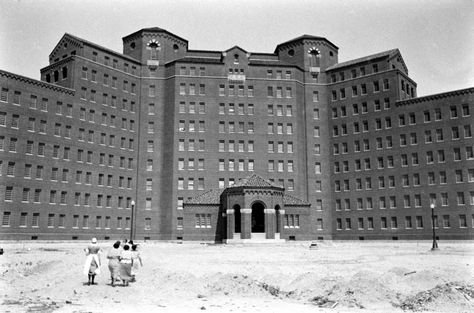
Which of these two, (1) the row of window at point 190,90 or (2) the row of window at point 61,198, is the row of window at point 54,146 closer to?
(2) the row of window at point 61,198

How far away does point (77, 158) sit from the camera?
70.6 metres

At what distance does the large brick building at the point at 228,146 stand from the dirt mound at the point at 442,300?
47321 millimetres

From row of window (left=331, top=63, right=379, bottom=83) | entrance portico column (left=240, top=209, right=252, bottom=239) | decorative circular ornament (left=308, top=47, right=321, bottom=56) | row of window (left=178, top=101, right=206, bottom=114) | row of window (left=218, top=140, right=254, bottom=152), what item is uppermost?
decorative circular ornament (left=308, top=47, right=321, bottom=56)

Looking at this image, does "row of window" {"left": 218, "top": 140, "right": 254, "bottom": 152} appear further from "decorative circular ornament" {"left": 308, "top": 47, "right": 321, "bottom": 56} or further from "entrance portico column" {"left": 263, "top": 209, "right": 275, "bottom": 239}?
"decorative circular ornament" {"left": 308, "top": 47, "right": 321, "bottom": 56}

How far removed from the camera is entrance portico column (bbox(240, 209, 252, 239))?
211 ft

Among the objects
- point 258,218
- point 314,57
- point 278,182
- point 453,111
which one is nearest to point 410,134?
point 453,111

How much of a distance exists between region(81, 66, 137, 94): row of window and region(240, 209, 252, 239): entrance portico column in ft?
99.4

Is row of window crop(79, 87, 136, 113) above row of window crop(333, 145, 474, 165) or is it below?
above

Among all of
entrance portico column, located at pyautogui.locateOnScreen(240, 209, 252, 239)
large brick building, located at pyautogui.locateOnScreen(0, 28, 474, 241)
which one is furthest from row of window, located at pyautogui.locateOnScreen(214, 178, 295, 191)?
entrance portico column, located at pyautogui.locateOnScreen(240, 209, 252, 239)

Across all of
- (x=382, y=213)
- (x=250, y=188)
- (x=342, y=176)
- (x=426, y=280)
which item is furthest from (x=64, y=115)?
(x=426, y=280)

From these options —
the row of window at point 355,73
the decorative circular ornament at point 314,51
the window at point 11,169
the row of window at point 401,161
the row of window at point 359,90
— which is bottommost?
the window at point 11,169

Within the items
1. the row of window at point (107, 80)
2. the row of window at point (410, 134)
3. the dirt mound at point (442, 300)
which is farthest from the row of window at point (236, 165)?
the dirt mound at point (442, 300)

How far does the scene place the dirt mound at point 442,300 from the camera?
1655 centimetres

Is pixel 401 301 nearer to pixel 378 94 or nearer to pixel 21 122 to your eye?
pixel 21 122
